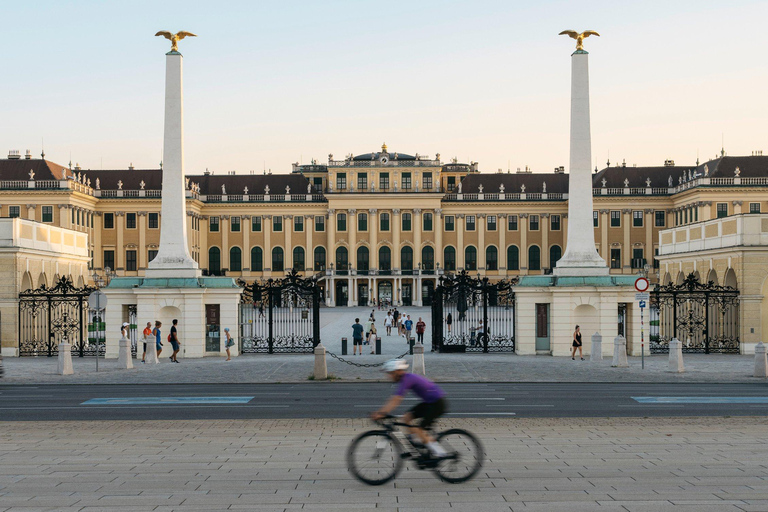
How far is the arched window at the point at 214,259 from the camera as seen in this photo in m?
115

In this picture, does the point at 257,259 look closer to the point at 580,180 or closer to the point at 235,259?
the point at 235,259

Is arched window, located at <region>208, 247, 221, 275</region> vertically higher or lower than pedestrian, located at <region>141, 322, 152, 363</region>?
higher

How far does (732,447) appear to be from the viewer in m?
14.6

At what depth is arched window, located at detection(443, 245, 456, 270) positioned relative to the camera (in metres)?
114

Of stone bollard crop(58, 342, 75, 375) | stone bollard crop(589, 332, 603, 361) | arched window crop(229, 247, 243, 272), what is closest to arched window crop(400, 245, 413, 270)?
arched window crop(229, 247, 243, 272)

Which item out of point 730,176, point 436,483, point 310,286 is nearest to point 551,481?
point 436,483

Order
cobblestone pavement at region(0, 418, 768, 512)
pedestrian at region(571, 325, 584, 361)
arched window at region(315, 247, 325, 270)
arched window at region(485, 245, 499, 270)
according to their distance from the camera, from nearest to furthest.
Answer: cobblestone pavement at region(0, 418, 768, 512), pedestrian at region(571, 325, 584, 361), arched window at region(485, 245, 499, 270), arched window at region(315, 247, 325, 270)

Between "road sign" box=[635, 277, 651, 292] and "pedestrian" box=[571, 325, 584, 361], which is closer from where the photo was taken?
"road sign" box=[635, 277, 651, 292]

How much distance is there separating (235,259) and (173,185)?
3199 inches

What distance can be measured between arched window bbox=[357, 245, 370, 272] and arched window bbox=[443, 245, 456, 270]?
10.2 m

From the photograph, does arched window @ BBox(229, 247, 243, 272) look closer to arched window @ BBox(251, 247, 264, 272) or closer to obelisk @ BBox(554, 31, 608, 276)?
arched window @ BBox(251, 247, 264, 272)

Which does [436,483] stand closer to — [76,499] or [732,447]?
[76,499]

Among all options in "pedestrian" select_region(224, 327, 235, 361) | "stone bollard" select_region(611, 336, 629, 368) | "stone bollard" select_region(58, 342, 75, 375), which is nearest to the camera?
"stone bollard" select_region(58, 342, 75, 375)

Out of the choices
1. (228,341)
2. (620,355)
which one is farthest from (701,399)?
(228,341)
